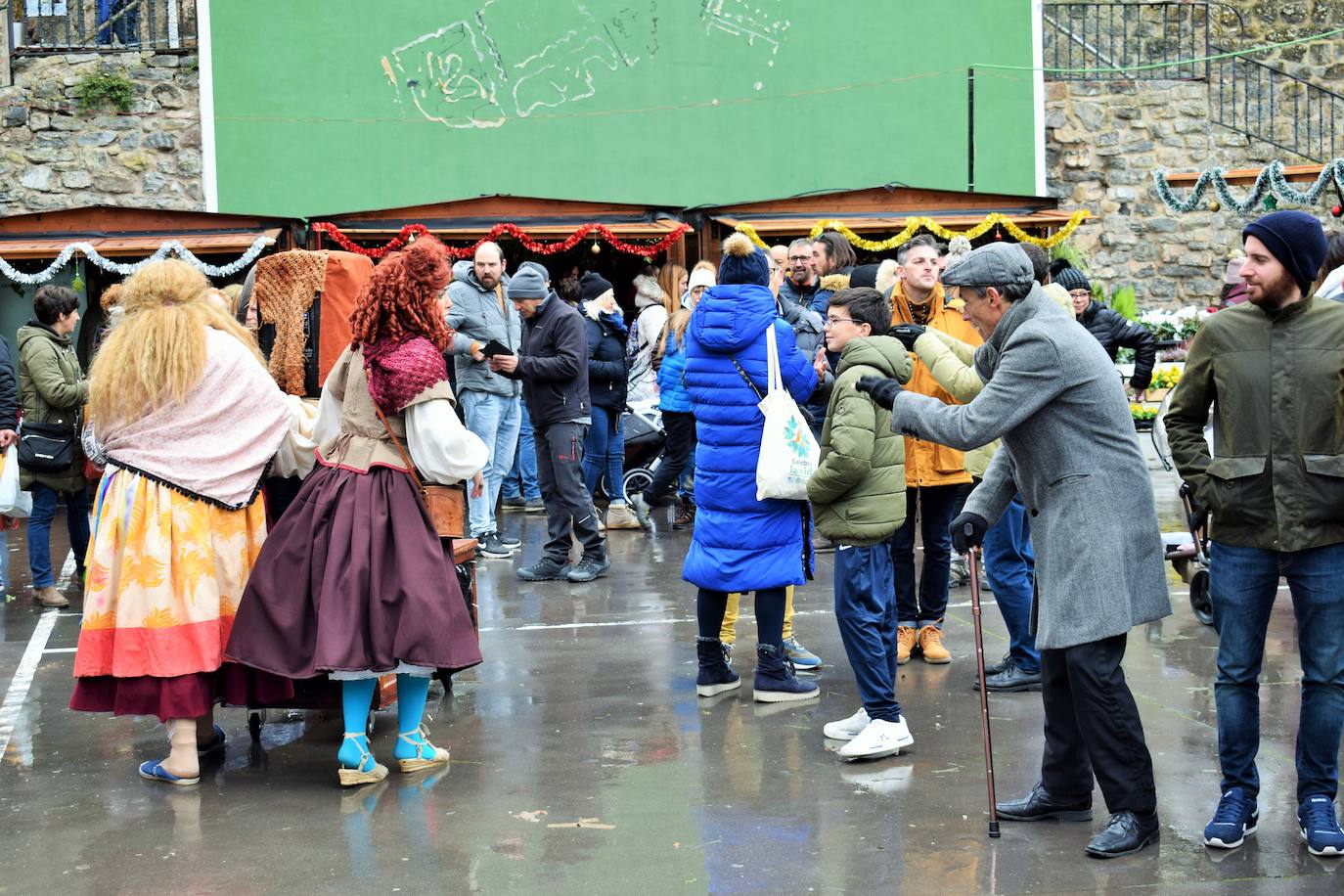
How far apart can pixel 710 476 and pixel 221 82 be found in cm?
1098

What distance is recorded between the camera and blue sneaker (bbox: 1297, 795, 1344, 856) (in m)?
4.30

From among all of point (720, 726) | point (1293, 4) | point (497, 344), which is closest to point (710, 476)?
point (720, 726)

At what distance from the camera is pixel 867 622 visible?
5.53 metres

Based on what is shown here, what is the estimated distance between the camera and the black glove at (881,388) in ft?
15.2

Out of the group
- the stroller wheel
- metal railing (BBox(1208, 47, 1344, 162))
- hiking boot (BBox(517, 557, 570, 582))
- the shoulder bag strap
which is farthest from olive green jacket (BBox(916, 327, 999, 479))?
metal railing (BBox(1208, 47, 1344, 162))

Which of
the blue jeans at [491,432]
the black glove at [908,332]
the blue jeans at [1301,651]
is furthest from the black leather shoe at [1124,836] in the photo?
the blue jeans at [491,432]

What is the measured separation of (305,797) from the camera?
16.9ft

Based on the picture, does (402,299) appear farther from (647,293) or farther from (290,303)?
(647,293)

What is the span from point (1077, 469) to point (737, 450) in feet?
6.48

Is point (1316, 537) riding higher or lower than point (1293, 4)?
lower

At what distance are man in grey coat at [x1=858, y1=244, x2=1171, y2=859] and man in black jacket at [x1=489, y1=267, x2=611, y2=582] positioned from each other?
4579 mm

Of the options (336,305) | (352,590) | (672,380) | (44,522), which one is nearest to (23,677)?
(44,522)

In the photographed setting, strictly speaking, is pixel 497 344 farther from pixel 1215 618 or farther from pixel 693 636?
pixel 1215 618

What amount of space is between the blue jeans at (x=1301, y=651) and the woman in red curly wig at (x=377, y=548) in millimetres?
2480
